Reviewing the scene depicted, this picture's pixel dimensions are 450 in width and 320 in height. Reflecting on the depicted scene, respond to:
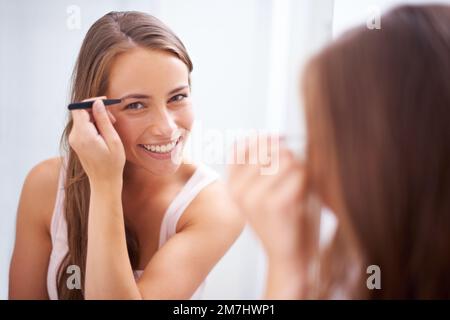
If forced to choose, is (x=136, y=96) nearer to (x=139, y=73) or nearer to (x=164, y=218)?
(x=139, y=73)

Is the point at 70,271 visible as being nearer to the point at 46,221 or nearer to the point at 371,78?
the point at 46,221

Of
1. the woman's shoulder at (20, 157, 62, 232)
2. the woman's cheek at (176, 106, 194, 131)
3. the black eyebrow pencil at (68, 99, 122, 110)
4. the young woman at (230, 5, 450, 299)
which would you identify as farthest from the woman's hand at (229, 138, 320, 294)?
the woman's shoulder at (20, 157, 62, 232)

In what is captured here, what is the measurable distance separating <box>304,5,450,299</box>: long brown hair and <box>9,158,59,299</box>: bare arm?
0.54m

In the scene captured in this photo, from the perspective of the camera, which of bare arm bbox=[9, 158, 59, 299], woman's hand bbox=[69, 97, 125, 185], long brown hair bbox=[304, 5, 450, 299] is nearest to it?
long brown hair bbox=[304, 5, 450, 299]

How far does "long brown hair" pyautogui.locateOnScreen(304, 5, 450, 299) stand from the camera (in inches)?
28.6

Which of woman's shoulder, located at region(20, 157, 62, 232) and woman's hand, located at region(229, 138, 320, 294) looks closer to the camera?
woman's hand, located at region(229, 138, 320, 294)

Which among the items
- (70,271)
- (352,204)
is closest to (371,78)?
(352,204)

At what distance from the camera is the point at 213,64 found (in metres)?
0.95

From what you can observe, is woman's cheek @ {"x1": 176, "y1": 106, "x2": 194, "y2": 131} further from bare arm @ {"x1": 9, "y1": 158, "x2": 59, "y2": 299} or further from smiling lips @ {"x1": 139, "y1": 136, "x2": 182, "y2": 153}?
bare arm @ {"x1": 9, "y1": 158, "x2": 59, "y2": 299}

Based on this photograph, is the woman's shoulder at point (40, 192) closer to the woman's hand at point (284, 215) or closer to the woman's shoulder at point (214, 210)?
the woman's shoulder at point (214, 210)

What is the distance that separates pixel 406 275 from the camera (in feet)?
2.52

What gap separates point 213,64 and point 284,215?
0.33 meters

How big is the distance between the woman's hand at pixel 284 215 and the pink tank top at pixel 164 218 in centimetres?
14

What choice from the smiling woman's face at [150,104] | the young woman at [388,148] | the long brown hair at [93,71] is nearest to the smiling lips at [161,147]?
the smiling woman's face at [150,104]
